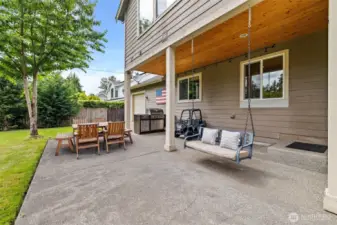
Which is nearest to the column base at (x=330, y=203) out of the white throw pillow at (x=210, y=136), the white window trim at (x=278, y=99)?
the white throw pillow at (x=210, y=136)

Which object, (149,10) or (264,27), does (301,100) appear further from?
(149,10)

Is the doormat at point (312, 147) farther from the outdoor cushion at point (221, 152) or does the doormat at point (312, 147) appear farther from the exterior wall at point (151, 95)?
the exterior wall at point (151, 95)

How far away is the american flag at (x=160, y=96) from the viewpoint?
8.73 m

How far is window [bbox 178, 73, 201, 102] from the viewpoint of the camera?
7.21 m

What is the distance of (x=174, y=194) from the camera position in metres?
2.45

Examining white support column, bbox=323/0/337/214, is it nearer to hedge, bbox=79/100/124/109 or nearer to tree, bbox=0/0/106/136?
tree, bbox=0/0/106/136

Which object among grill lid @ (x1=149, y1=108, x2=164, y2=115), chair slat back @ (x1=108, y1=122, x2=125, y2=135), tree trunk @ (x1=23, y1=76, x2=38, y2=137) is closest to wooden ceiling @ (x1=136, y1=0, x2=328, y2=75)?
chair slat back @ (x1=108, y1=122, x2=125, y2=135)

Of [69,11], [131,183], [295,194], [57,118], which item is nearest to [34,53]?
[69,11]

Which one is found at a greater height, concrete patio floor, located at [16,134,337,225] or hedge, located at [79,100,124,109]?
hedge, located at [79,100,124,109]

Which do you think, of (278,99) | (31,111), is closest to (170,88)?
(278,99)

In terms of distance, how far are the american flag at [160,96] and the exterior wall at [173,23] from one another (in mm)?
2270

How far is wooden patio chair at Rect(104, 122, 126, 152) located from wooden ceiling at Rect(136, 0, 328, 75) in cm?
305

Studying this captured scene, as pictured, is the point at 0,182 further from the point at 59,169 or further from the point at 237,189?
the point at 237,189

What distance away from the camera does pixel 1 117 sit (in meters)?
9.90
